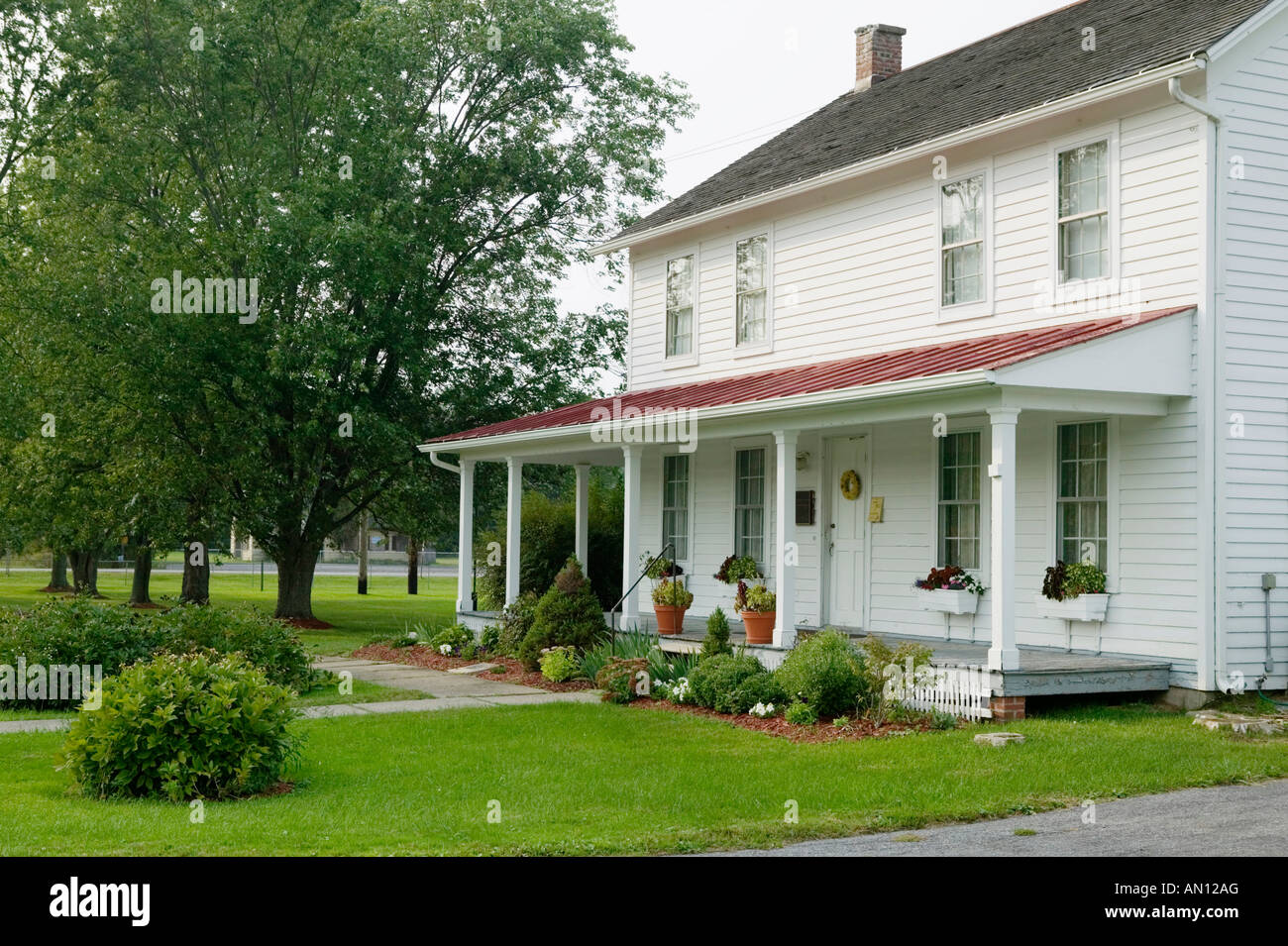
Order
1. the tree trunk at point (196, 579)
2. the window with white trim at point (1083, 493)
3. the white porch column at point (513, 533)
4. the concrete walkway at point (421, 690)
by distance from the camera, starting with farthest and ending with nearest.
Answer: the tree trunk at point (196, 579) < the white porch column at point (513, 533) < the window with white trim at point (1083, 493) < the concrete walkway at point (421, 690)

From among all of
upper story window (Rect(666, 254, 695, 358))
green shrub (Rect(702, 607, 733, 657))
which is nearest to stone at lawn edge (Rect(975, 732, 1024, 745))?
green shrub (Rect(702, 607, 733, 657))

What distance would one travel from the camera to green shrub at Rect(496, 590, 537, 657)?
18625mm

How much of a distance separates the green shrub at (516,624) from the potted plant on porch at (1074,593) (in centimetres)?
714

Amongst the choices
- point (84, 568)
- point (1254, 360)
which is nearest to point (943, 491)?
point (1254, 360)

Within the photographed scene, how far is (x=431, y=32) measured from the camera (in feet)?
88.5

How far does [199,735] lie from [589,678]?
753cm

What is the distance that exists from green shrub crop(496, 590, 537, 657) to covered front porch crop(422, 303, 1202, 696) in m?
0.95

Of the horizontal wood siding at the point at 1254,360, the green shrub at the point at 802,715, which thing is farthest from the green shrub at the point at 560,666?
the horizontal wood siding at the point at 1254,360

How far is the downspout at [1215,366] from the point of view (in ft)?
41.4

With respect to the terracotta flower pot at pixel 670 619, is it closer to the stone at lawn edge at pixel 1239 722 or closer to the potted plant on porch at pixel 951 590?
the potted plant on porch at pixel 951 590

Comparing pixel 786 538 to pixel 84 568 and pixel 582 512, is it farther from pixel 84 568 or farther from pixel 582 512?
pixel 84 568

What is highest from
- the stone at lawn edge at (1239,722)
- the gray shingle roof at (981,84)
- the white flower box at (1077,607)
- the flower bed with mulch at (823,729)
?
the gray shingle roof at (981,84)
